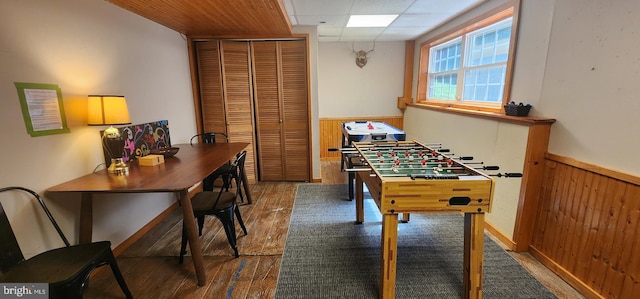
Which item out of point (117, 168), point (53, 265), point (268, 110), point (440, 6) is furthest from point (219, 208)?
point (440, 6)

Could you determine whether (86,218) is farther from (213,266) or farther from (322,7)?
(322,7)

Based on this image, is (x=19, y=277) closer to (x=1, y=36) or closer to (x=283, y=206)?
(x=1, y=36)

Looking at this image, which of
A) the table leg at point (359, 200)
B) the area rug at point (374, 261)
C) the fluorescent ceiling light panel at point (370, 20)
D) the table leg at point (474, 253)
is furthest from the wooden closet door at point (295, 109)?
the table leg at point (474, 253)

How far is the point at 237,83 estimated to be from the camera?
12.3 feet

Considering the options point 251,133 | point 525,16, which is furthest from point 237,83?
point 525,16

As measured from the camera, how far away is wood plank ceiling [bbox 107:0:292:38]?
232 cm

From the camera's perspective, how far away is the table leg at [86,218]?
5.98 feet

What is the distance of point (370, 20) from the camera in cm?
355

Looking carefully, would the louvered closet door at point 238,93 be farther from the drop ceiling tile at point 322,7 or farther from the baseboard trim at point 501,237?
the baseboard trim at point 501,237

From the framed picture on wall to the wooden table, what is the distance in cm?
38

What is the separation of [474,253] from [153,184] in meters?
2.10

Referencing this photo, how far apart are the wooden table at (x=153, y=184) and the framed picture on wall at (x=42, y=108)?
1.24ft

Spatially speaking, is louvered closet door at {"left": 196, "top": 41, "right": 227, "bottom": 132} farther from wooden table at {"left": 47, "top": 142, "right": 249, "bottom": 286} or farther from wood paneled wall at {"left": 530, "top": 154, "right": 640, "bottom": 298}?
wood paneled wall at {"left": 530, "top": 154, "right": 640, "bottom": 298}

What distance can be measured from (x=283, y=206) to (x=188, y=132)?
163 cm
